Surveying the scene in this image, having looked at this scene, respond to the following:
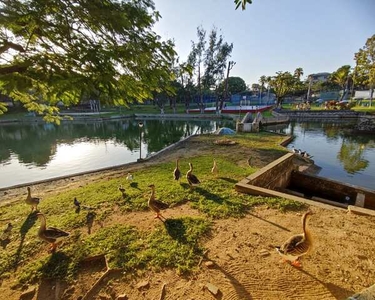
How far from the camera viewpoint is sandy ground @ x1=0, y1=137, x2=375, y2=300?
3395mm

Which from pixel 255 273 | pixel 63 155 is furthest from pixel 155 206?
pixel 63 155

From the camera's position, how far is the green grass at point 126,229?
404 centimetres

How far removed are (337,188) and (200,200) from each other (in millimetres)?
6987

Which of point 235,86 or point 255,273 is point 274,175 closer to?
point 255,273

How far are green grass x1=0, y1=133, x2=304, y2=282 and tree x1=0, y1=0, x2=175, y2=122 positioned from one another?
112 inches

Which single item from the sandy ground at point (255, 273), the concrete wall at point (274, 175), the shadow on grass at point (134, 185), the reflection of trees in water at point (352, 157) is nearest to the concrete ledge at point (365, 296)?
the sandy ground at point (255, 273)

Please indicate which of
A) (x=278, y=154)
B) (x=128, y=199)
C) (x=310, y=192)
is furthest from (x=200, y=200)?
(x=278, y=154)

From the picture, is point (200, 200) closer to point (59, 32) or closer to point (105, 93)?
point (105, 93)

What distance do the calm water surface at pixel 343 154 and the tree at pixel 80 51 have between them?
12797 millimetres

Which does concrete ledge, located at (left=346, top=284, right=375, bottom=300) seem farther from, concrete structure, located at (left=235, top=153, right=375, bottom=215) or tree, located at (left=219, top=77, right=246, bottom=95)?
tree, located at (left=219, top=77, right=246, bottom=95)

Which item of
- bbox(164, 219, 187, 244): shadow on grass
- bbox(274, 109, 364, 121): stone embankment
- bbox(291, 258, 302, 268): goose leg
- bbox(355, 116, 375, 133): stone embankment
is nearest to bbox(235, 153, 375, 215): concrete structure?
bbox(164, 219, 187, 244): shadow on grass

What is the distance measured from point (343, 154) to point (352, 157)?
2.83 ft

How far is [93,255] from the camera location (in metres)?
4.20

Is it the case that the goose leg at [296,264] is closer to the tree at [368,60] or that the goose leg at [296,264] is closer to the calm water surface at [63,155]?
the calm water surface at [63,155]
